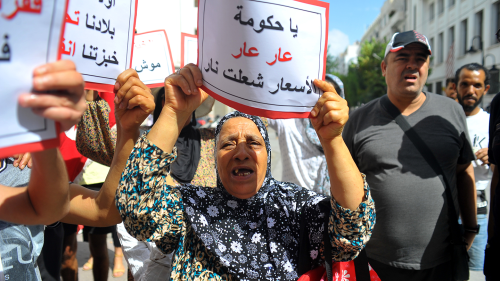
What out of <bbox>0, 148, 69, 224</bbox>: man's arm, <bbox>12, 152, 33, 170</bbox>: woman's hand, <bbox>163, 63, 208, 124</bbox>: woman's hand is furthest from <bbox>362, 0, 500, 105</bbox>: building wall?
<bbox>0, 148, 69, 224</bbox>: man's arm

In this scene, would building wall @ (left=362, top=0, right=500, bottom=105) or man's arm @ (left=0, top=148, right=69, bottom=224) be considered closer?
man's arm @ (left=0, top=148, right=69, bottom=224)

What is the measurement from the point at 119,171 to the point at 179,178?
0.97 meters

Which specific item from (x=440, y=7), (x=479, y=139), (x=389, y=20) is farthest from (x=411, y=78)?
(x=389, y=20)

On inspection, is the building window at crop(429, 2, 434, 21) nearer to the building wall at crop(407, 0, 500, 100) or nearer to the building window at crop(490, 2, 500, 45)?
the building wall at crop(407, 0, 500, 100)

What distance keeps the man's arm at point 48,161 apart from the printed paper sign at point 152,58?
4.00 feet

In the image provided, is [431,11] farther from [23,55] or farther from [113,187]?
[23,55]

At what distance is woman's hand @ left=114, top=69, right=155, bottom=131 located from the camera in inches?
58.3

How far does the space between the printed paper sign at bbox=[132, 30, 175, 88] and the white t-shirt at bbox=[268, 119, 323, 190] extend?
131 cm

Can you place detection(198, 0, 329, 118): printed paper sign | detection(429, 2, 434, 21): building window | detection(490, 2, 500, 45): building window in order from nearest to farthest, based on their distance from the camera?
detection(198, 0, 329, 118): printed paper sign → detection(490, 2, 500, 45): building window → detection(429, 2, 434, 21): building window

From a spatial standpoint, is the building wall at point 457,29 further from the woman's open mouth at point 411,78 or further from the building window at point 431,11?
the woman's open mouth at point 411,78

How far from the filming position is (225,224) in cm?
166

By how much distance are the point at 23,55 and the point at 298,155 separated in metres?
2.70

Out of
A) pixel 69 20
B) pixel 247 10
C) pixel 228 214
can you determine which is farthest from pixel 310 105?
pixel 69 20

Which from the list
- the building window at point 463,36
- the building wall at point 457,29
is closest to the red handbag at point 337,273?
the building wall at point 457,29
